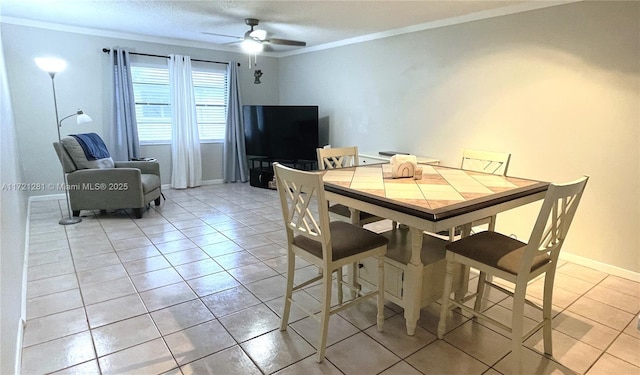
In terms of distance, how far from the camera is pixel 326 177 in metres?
2.37

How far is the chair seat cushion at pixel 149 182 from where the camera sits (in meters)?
4.28

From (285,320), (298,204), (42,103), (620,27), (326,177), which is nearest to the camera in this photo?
(298,204)

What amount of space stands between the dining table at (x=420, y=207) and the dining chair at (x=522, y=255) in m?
0.16

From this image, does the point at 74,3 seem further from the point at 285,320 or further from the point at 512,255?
the point at 512,255

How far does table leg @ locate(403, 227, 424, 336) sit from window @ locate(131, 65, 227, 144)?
16.3 feet

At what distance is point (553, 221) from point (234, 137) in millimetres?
5392

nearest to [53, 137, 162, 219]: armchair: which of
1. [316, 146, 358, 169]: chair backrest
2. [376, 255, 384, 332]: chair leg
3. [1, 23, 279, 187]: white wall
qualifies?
[1, 23, 279, 187]: white wall

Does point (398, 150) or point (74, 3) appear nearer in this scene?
point (74, 3)

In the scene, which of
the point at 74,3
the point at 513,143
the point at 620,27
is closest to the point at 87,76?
the point at 74,3

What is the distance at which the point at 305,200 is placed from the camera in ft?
5.89

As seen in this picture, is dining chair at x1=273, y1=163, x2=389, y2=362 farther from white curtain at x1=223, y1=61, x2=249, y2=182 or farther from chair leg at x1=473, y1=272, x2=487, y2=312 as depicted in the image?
white curtain at x1=223, y1=61, x2=249, y2=182

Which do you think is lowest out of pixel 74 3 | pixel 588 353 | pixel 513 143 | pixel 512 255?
pixel 588 353

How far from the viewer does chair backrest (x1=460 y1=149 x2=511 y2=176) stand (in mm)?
2664

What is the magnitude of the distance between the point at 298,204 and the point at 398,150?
3015 mm
